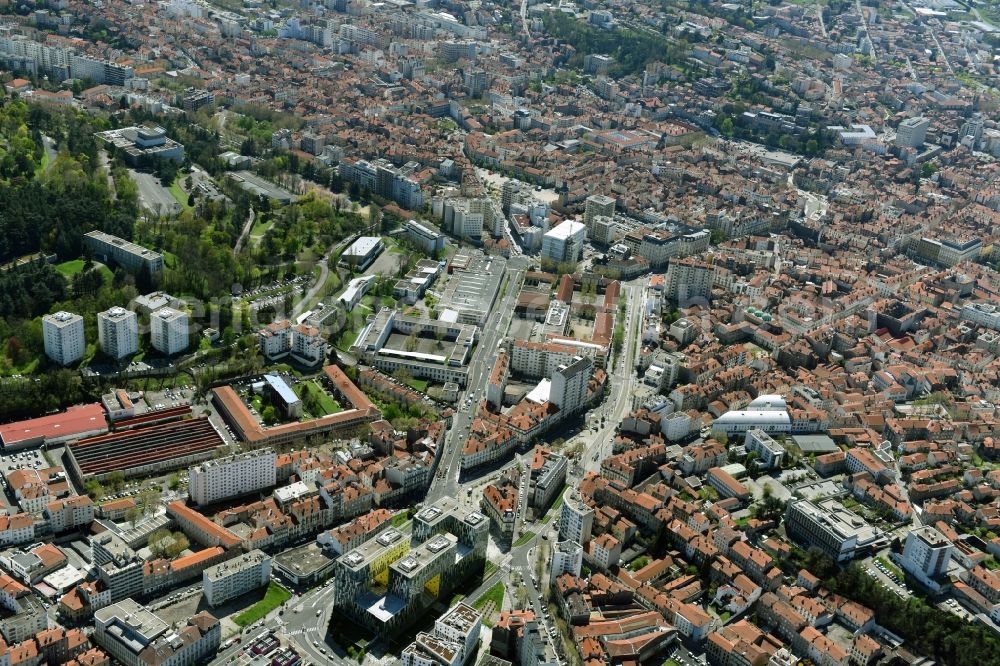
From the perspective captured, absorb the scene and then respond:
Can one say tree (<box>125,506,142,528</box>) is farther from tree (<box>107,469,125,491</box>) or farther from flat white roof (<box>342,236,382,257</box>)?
flat white roof (<box>342,236,382,257</box>)

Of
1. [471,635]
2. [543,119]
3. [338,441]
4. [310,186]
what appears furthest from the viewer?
[543,119]

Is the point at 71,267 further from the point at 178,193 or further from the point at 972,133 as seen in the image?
the point at 972,133

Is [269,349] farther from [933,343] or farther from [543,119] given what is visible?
[543,119]

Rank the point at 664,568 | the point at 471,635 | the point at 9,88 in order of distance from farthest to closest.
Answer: the point at 9,88 < the point at 664,568 < the point at 471,635

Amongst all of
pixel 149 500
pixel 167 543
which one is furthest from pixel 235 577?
pixel 149 500

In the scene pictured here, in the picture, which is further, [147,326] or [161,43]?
[161,43]

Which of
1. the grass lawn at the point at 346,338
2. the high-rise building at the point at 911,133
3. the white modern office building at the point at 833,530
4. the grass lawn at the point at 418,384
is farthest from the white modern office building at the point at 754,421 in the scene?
the high-rise building at the point at 911,133

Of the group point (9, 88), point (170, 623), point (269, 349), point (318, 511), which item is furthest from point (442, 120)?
point (170, 623)
